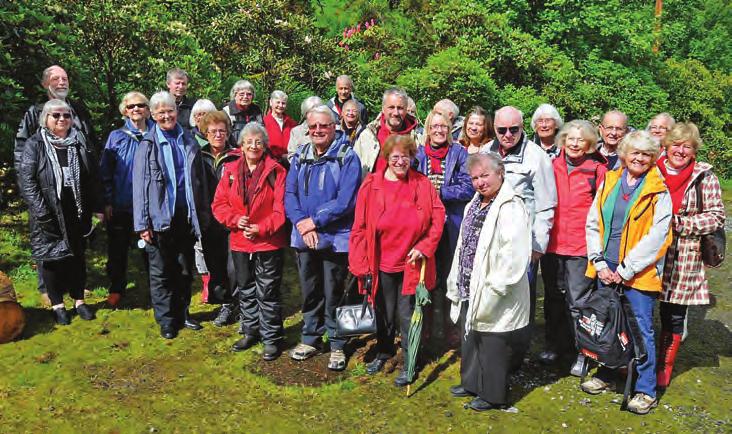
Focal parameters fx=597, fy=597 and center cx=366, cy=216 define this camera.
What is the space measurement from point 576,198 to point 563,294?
0.94 meters

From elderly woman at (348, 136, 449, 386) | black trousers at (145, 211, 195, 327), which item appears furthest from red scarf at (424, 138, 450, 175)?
black trousers at (145, 211, 195, 327)

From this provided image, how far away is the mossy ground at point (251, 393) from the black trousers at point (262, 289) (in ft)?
0.96

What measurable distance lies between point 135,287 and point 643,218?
18.6 ft

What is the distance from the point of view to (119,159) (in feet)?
20.4

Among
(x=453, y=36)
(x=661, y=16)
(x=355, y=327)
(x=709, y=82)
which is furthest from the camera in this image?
(x=661, y=16)

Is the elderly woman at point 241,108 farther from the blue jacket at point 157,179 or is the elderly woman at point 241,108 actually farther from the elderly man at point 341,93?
the blue jacket at point 157,179

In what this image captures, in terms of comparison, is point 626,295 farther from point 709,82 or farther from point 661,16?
point 661,16

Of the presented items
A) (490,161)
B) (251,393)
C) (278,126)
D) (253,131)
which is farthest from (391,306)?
(278,126)

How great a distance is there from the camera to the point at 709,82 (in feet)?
53.6

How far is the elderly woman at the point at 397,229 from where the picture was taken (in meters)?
4.82

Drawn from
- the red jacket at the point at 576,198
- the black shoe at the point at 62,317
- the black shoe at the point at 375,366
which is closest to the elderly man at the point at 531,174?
the red jacket at the point at 576,198

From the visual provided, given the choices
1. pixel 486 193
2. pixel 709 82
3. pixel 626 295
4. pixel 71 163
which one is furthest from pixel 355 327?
pixel 709 82

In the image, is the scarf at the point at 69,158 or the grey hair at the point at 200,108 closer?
the scarf at the point at 69,158

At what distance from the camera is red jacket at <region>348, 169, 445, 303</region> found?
4.85 metres
